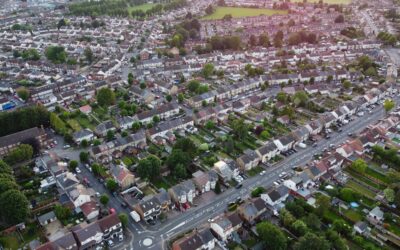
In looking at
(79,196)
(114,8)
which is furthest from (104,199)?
(114,8)

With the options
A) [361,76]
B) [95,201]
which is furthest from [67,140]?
[361,76]

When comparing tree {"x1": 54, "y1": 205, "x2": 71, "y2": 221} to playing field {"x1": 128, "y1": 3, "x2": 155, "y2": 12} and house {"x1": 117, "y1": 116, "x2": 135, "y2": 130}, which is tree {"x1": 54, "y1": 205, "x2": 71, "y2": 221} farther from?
playing field {"x1": 128, "y1": 3, "x2": 155, "y2": 12}

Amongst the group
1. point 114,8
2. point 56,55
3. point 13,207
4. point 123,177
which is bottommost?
point 123,177

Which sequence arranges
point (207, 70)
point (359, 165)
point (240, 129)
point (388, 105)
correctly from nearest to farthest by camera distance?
1. point (359, 165)
2. point (240, 129)
3. point (388, 105)
4. point (207, 70)

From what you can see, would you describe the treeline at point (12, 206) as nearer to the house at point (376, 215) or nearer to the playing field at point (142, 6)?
the house at point (376, 215)

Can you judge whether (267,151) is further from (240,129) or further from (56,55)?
(56,55)

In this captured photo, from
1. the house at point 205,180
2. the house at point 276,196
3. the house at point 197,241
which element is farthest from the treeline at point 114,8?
the house at point 197,241

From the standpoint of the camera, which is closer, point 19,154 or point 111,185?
point 111,185
